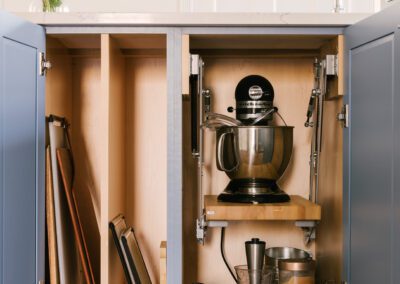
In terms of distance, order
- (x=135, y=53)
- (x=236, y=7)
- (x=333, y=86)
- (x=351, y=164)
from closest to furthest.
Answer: (x=351, y=164)
(x=333, y=86)
(x=135, y=53)
(x=236, y=7)

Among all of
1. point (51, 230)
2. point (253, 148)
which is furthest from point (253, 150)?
point (51, 230)

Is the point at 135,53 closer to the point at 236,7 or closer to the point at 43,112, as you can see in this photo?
the point at 43,112

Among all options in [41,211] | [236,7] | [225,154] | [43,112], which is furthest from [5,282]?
[236,7]

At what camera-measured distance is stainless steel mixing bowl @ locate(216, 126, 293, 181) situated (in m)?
1.80

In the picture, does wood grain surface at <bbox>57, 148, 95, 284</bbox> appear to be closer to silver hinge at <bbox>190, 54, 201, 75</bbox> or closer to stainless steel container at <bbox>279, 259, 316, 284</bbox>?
silver hinge at <bbox>190, 54, 201, 75</bbox>

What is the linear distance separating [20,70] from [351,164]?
91cm

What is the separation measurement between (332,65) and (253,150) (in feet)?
1.17

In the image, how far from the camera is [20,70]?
1.46 meters

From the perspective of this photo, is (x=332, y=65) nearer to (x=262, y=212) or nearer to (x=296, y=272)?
(x=262, y=212)

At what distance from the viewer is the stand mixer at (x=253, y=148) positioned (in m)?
1.80

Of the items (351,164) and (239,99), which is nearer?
(351,164)

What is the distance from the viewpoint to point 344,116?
1.60 m

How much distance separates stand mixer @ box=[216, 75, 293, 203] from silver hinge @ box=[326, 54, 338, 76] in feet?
0.83

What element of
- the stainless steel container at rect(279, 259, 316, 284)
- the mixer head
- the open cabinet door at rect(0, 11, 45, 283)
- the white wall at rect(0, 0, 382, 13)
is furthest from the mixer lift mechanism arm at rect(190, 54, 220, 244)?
the white wall at rect(0, 0, 382, 13)
